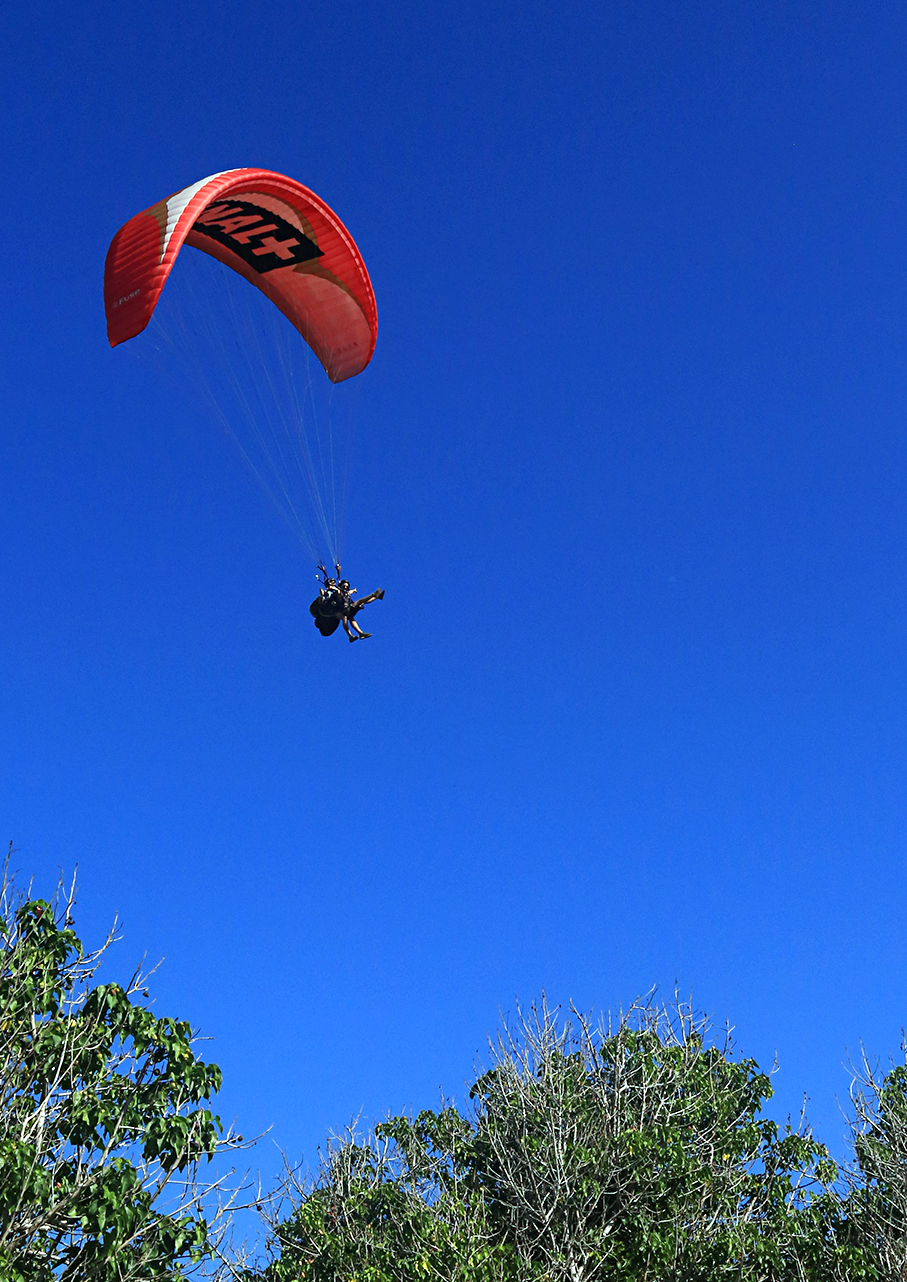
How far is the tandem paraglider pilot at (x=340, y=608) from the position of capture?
16.9 metres

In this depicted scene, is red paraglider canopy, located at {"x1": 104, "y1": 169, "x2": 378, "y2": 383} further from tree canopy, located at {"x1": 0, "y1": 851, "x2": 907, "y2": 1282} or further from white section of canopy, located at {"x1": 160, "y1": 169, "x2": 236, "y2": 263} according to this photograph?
tree canopy, located at {"x1": 0, "y1": 851, "x2": 907, "y2": 1282}

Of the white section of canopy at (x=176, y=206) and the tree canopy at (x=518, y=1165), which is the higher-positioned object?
the white section of canopy at (x=176, y=206)

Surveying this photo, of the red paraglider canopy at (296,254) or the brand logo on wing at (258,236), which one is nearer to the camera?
the red paraglider canopy at (296,254)

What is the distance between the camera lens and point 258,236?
1783 centimetres

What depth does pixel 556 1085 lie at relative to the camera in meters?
18.5

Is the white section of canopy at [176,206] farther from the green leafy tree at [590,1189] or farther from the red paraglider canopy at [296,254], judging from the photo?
the green leafy tree at [590,1189]

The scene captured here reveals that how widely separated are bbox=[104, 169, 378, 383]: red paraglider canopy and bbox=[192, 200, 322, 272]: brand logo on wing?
15 millimetres

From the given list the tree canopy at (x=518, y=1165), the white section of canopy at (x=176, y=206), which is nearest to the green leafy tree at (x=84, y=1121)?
the tree canopy at (x=518, y=1165)

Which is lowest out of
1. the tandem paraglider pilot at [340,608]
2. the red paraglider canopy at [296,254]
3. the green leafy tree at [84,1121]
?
the green leafy tree at [84,1121]

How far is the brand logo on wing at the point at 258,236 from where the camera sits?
17.3 meters

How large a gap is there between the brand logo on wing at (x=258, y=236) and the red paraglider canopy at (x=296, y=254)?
15mm

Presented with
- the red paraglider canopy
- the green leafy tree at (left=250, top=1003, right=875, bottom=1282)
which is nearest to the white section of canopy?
the red paraglider canopy

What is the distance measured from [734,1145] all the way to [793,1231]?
1.53 metres

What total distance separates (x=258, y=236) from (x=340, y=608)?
6201mm
